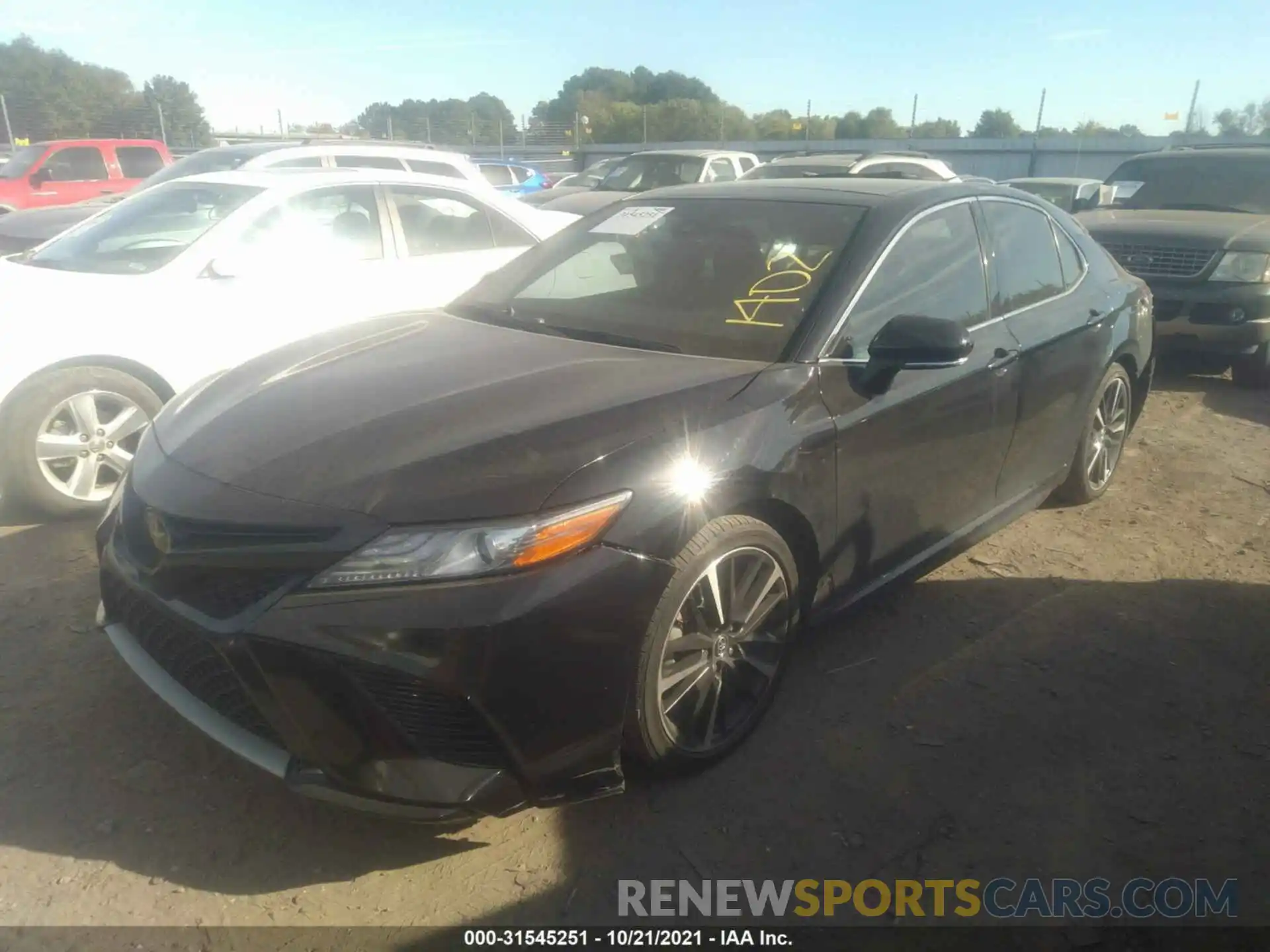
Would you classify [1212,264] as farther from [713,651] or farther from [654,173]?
[654,173]

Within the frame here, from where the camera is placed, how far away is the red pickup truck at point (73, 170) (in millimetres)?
12820

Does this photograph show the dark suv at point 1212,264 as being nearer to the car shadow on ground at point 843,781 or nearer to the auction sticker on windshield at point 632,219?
the car shadow on ground at point 843,781

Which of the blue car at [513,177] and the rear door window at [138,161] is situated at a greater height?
the rear door window at [138,161]

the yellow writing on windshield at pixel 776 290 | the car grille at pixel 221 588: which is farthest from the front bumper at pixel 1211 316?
the car grille at pixel 221 588

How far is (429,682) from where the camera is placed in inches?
82.2

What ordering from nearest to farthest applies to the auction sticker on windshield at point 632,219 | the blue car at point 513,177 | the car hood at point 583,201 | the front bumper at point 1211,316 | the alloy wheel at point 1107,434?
the auction sticker on windshield at point 632,219 → the alloy wheel at point 1107,434 → the front bumper at point 1211,316 → the car hood at point 583,201 → the blue car at point 513,177

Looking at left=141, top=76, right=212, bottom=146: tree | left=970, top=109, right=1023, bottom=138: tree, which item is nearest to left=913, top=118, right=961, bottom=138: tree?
left=970, top=109, right=1023, bottom=138: tree

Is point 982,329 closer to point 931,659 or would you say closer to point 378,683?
point 931,659

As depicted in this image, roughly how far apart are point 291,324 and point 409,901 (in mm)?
3541

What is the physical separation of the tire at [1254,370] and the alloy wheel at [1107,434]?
3006 mm

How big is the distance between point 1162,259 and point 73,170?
13578 mm

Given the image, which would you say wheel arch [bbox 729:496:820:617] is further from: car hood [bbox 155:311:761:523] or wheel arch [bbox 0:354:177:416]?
wheel arch [bbox 0:354:177:416]

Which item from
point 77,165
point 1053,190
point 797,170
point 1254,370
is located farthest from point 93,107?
point 1254,370

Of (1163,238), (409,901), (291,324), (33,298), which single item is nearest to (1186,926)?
(409,901)
